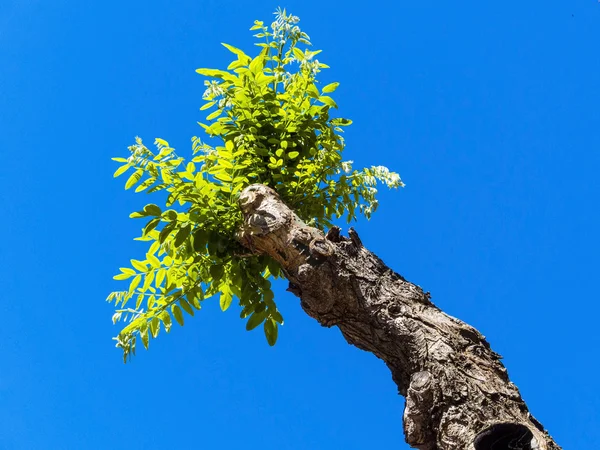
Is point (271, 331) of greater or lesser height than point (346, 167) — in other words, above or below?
below

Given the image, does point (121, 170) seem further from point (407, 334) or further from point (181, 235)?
point (407, 334)

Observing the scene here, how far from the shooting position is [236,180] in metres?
3.70

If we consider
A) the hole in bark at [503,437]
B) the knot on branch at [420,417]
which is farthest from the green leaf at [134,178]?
the hole in bark at [503,437]

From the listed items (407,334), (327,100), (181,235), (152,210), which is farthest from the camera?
(327,100)

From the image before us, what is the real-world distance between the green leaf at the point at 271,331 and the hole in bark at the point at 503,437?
1.57 metres

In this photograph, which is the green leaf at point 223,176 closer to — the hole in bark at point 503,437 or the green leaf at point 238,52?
the green leaf at point 238,52

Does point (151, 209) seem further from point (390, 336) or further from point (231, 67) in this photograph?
point (390, 336)

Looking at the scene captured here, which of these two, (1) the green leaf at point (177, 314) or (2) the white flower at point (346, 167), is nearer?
(1) the green leaf at point (177, 314)

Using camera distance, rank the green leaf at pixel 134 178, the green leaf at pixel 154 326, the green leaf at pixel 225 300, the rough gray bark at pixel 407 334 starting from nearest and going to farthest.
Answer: the rough gray bark at pixel 407 334
the green leaf at pixel 134 178
the green leaf at pixel 154 326
the green leaf at pixel 225 300

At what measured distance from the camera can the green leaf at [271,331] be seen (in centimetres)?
391

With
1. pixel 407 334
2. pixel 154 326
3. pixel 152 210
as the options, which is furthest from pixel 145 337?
pixel 407 334

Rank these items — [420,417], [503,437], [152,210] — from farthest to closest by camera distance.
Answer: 1. [152,210]
2. [420,417]
3. [503,437]

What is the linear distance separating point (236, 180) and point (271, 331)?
902 mm

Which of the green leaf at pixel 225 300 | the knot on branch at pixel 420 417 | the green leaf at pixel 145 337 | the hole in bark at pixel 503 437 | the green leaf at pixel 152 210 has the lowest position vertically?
the hole in bark at pixel 503 437
